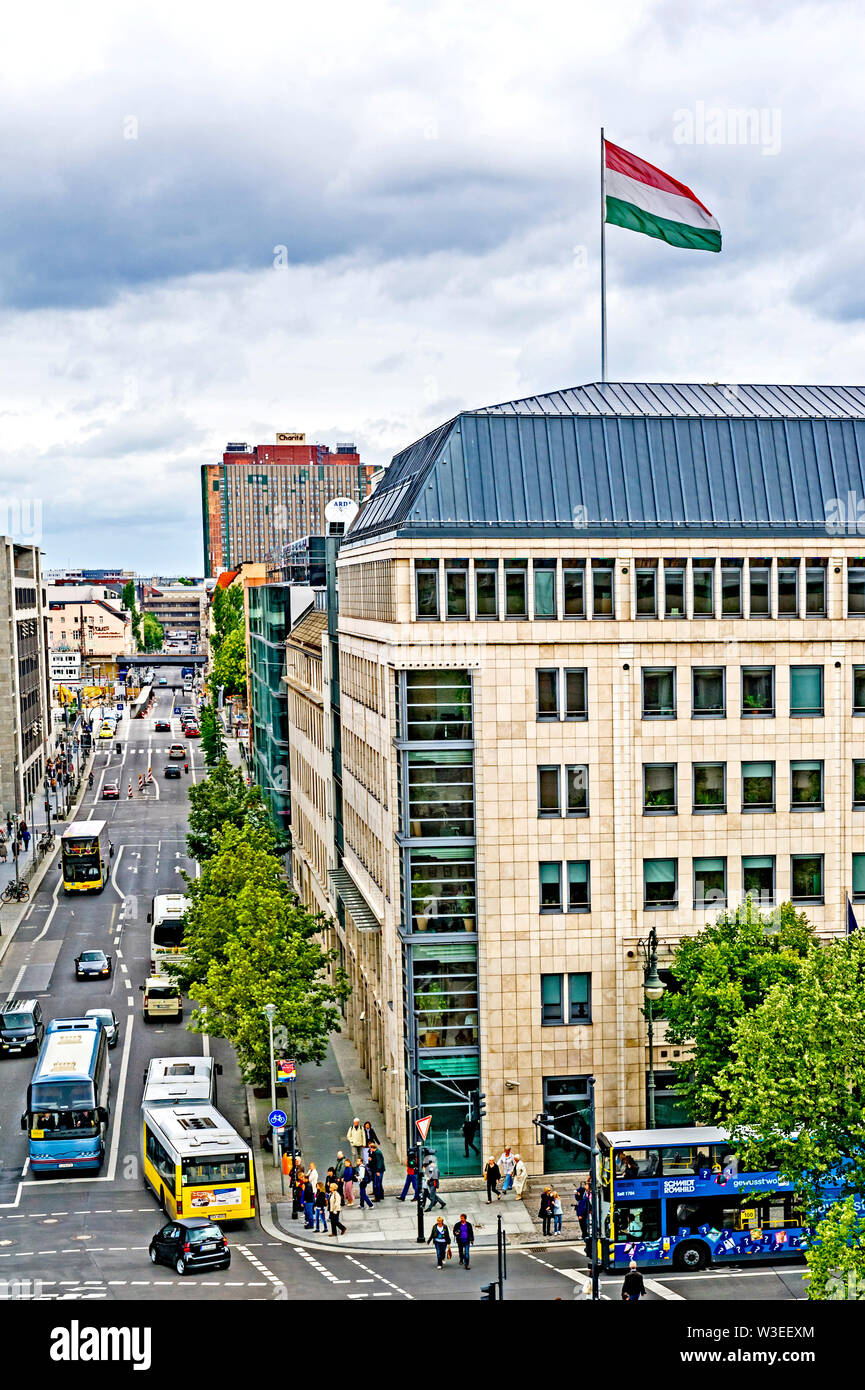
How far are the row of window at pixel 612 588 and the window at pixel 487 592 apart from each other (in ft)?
0.10

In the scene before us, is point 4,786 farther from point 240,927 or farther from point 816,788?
point 816,788

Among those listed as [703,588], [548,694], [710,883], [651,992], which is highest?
[703,588]

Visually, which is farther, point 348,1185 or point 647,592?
point 647,592

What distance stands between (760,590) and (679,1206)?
19562 mm

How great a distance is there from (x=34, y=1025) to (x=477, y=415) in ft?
108

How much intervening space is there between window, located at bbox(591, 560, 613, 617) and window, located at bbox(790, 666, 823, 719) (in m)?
6.47

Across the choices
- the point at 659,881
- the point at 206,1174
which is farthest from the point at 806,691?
the point at 206,1174

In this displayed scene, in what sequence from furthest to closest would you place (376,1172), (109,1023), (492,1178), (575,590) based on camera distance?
1. (109,1023)
2. (575,590)
3. (376,1172)
4. (492,1178)

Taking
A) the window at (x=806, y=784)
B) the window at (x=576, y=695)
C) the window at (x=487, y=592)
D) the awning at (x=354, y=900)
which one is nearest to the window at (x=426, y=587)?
the window at (x=487, y=592)

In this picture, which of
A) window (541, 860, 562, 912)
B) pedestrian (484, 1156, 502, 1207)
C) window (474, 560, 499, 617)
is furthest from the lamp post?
window (474, 560, 499, 617)

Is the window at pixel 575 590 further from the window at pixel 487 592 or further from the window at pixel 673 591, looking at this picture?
the window at pixel 673 591

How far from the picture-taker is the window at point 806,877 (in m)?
47.7

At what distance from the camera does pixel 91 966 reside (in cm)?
7456

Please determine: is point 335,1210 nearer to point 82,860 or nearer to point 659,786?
point 659,786
